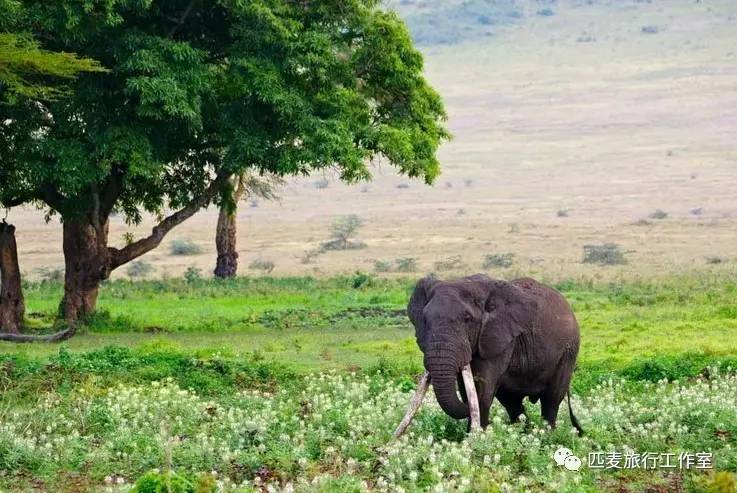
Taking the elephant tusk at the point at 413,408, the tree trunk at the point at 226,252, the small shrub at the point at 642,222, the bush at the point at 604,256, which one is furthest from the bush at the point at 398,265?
the elephant tusk at the point at 413,408

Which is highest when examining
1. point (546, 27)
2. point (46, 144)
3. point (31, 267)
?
point (546, 27)

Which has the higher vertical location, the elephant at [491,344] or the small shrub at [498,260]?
the elephant at [491,344]

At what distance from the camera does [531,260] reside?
49.2 metres

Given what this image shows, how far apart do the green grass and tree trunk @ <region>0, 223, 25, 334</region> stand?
37.6 inches

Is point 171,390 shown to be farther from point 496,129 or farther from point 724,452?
point 496,129

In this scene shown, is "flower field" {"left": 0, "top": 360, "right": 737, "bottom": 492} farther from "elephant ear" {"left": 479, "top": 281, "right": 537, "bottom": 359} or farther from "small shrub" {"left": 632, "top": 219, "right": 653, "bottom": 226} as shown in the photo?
"small shrub" {"left": 632, "top": 219, "right": 653, "bottom": 226}

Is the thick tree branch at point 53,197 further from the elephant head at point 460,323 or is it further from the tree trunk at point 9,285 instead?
the elephant head at point 460,323

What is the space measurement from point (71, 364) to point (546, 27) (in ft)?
366

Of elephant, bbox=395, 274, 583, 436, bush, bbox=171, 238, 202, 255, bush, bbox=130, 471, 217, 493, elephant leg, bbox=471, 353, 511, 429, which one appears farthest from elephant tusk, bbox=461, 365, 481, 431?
bush, bbox=171, 238, 202, 255

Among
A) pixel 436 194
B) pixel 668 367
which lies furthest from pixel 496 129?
pixel 668 367

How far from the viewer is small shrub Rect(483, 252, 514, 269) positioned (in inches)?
1859

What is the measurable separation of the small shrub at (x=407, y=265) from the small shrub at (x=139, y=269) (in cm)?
909

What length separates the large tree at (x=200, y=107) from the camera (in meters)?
25.0

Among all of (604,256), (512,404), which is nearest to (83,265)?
(512,404)
